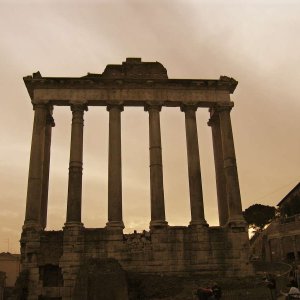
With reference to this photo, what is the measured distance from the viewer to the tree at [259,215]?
183 ft

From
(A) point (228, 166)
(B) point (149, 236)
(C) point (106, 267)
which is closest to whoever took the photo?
(C) point (106, 267)

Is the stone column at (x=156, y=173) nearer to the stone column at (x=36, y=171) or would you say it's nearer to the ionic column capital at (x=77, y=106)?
the ionic column capital at (x=77, y=106)

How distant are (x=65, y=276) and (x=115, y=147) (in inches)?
280

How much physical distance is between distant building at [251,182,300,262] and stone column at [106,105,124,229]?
1970cm

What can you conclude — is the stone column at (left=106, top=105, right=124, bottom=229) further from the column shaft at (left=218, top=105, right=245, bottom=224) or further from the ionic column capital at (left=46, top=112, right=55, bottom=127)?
the column shaft at (left=218, top=105, right=245, bottom=224)

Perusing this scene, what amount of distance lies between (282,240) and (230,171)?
18.6 m

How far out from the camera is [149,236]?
21.4m

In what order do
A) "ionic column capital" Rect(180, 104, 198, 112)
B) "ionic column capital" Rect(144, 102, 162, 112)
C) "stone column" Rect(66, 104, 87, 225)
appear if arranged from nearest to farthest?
"stone column" Rect(66, 104, 87, 225)
"ionic column capital" Rect(144, 102, 162, 112)
"ionic column capital" Rect(180, 104, 198, 112)

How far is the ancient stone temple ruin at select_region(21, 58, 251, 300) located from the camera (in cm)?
2048

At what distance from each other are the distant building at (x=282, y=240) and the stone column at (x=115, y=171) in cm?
1970

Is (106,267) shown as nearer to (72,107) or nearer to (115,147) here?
(115,147)

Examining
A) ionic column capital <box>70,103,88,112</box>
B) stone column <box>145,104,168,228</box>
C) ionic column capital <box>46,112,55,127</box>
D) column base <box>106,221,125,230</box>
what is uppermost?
ionic column capital <box>70,103,88,112</box>

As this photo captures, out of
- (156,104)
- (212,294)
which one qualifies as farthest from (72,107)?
(212,294)

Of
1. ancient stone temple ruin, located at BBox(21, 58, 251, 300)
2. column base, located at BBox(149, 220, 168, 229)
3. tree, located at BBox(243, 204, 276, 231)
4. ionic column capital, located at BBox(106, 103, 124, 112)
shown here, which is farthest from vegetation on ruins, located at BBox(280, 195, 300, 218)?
ionic column capital, located at BBox(106, 103, 124, 112)
